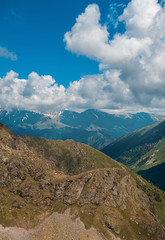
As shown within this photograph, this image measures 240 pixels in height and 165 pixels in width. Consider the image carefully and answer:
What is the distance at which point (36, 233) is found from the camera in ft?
416

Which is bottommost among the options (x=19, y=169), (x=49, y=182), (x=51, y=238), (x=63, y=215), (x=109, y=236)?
(x=109, y=236)

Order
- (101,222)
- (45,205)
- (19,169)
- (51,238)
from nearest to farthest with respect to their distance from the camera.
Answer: (51,238), (101,222), (45,205), (19,169)

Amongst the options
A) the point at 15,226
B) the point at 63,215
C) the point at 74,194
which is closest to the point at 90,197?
the point at 74,194

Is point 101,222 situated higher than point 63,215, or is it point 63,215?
point 63,215

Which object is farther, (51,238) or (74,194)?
(74,194)

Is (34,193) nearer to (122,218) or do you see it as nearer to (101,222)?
(101,222)

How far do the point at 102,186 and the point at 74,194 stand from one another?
106ft

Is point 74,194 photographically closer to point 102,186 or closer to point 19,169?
point 102,186

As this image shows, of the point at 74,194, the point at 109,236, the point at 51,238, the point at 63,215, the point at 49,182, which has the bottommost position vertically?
the point at 109,236

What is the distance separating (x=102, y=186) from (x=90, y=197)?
19266 mm

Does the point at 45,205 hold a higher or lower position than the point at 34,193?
lower

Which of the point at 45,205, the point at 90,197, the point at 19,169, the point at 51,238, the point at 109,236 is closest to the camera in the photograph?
the point at 51,238

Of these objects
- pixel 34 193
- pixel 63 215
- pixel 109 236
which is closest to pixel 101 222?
pixel 109 236

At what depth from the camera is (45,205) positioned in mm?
153250
